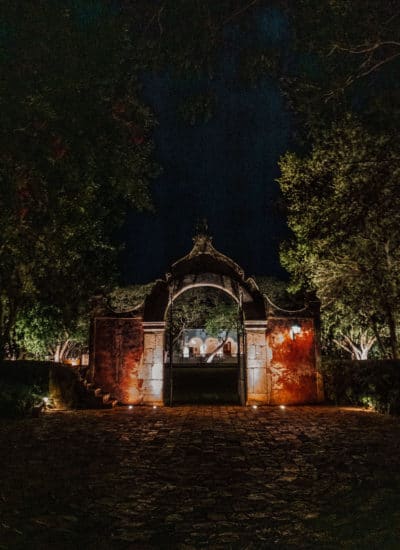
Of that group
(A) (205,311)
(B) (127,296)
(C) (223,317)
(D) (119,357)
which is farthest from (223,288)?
(A) (205,311)

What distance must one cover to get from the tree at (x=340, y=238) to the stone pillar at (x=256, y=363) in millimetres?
3064

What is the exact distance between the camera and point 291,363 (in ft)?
57.0

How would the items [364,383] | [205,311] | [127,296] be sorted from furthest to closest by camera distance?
1. [205,311]
2. [127,296]
3. [364,383]

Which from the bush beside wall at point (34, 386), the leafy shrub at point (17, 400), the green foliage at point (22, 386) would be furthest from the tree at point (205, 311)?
the leafy shrub at point (17, 400)

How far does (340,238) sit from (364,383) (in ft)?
15.7

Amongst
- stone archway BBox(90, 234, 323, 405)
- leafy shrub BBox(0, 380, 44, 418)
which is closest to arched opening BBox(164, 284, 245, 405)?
stone archway BBox(90, 234, 323, 405)

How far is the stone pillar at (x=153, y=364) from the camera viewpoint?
1742 centimetres

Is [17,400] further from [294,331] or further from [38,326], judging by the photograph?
[294,331]

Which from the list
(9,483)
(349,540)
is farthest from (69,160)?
(349,540)

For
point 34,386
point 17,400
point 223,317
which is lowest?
point 17,400

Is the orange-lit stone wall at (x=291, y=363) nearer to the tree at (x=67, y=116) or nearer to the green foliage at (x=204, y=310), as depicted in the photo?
the tree at (x=67, y=116)

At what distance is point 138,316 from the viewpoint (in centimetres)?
1788

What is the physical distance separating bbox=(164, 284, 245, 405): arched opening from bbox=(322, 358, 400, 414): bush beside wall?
3.21m

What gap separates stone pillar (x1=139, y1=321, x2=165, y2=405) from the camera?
17422 millimetres
